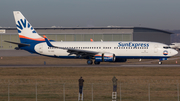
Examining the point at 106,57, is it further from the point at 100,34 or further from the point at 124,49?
the point at 100,34

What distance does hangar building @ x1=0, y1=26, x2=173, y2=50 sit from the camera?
105m

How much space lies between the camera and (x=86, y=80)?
34656mm

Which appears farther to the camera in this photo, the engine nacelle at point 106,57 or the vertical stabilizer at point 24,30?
the vertical stabilizer at point 24,30

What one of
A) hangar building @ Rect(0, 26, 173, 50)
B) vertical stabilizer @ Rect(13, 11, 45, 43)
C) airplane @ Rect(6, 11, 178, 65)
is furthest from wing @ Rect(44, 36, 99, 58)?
hangar building @ Rect(0, 26, 173, 50)

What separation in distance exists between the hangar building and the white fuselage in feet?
162

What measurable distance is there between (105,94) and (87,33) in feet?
269

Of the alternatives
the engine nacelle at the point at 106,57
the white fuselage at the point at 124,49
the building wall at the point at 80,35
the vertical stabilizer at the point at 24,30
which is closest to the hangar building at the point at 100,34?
the building wall at the point at 80,35

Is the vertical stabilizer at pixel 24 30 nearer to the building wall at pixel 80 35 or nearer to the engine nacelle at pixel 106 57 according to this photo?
the engine nacelle at pixel 106 57

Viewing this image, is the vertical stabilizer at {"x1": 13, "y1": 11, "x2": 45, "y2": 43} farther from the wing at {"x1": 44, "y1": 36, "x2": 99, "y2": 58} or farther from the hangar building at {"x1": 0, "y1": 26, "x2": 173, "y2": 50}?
the hangar building at {"x1": 0, "y1": 26, "x2": 173, "y2": 50}

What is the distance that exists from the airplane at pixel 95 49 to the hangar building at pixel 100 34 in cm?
4835

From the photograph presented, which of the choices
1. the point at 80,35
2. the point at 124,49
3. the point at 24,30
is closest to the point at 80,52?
the point at 124,49

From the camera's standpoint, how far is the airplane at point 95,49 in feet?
174

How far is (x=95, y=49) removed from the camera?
55000mm

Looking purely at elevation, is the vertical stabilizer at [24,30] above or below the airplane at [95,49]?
above
